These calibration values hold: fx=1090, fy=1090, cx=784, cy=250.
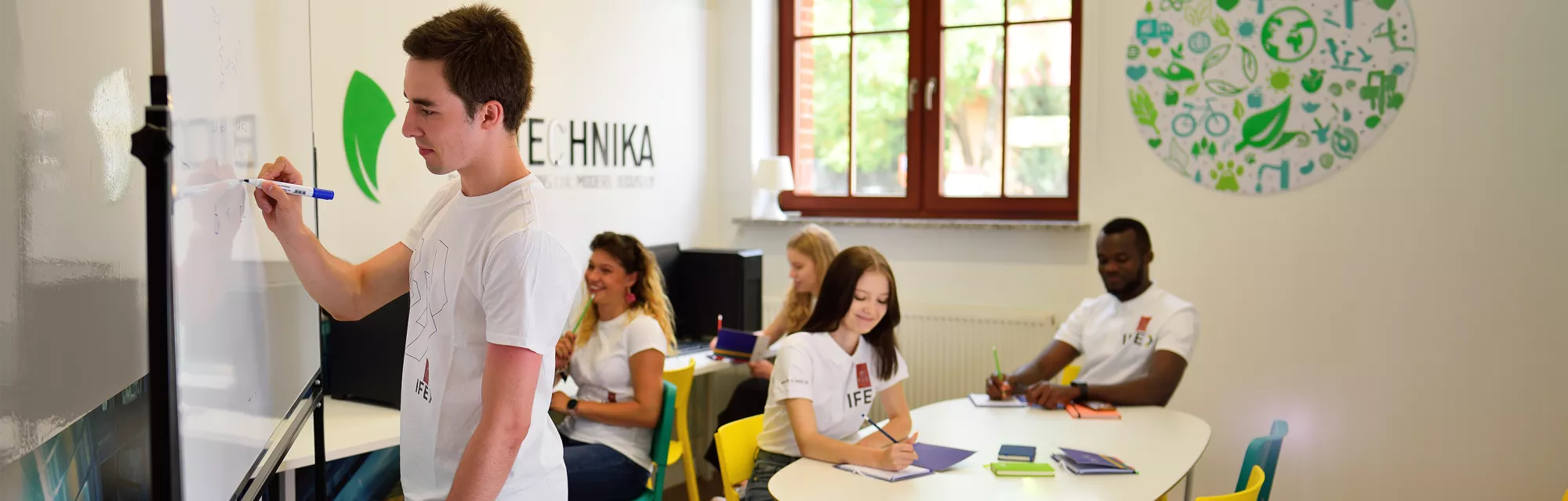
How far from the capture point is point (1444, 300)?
4.00 m

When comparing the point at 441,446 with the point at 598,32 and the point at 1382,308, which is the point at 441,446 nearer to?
the point at 598,32

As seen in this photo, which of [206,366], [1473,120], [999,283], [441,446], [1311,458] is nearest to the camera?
[206,366]

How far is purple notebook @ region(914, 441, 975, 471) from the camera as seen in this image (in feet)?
8.25

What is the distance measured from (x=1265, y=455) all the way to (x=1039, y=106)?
90.7 inches

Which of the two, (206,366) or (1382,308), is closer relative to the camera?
(206,366)

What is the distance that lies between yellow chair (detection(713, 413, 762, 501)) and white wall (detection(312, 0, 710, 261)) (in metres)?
0.72

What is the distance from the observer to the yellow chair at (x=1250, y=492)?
7.07 ft

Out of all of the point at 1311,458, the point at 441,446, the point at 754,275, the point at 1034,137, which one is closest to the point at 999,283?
the point at 1034,137

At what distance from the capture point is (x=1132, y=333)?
3.51 meters

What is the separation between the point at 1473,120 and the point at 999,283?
185cm

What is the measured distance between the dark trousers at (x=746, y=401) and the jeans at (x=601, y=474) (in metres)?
1.15

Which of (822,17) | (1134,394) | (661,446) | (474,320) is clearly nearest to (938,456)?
(661,446)

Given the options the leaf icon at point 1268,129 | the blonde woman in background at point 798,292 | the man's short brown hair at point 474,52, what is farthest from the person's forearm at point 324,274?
the leaf icon at point 1268,129

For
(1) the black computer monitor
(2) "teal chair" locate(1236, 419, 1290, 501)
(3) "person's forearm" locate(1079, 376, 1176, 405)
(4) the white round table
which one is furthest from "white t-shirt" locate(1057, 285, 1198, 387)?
(1) the black computer monitor
